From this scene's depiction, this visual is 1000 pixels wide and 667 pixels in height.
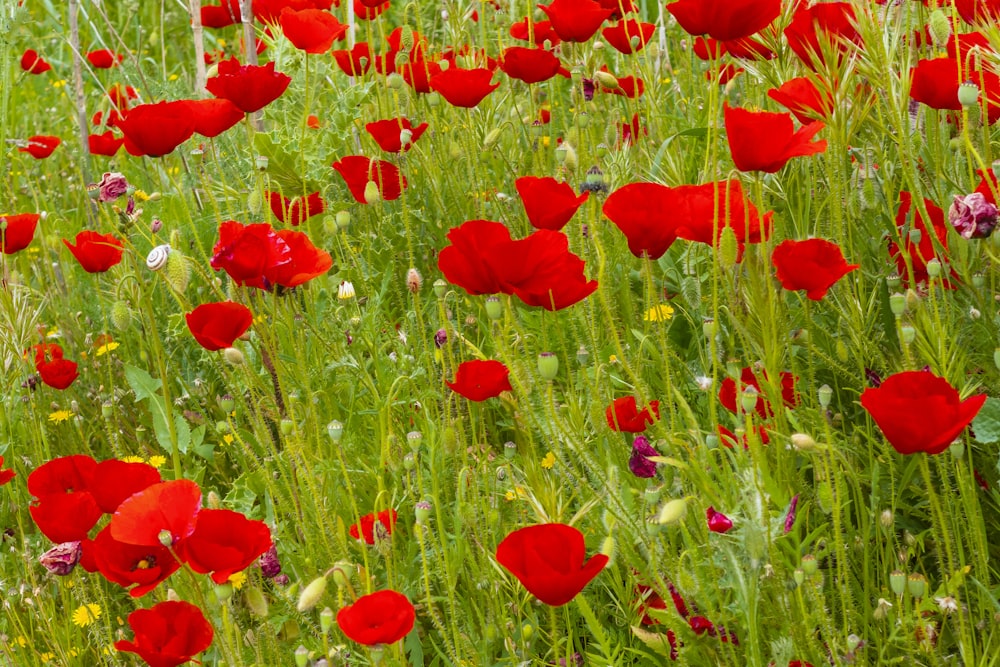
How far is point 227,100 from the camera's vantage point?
222 cm

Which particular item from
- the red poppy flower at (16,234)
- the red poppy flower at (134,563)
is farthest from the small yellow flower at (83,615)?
the red poppy flower at (16,234)

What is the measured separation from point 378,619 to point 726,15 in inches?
37.3

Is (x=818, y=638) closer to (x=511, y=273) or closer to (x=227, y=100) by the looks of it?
(x=511, y=273)

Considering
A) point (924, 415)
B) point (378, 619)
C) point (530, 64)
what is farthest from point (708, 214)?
point (530, 64)

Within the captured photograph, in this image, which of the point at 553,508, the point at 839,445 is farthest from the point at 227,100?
the point at 839,445

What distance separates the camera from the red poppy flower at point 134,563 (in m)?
1.30

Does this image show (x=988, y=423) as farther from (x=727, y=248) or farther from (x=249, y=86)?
(x=249, y=86)

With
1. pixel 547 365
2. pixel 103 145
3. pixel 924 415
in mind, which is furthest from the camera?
pixel 103 145

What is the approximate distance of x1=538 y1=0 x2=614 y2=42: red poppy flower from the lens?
7.80ft

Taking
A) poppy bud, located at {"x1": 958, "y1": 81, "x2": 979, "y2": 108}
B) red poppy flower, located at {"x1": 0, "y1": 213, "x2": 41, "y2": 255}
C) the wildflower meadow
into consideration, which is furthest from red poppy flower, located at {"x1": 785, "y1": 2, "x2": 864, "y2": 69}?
red poppy flower, located at {"x1": 0, "y1": 213, "x2": 41, "y2": 255}

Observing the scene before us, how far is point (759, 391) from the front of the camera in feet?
5.66

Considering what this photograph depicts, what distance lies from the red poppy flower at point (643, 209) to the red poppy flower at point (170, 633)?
2.40ft

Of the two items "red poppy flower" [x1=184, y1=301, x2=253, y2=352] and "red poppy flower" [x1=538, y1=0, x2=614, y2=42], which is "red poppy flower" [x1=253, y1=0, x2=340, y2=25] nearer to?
"red poppy flower" [x1=538, y1=0, x2=614, y2=42]

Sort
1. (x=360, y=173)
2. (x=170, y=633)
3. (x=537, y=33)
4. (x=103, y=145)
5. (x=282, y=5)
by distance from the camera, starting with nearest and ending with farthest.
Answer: (x=170, y=633)
(x=360, y=173)
(x=282, y=5)
(x=537, y=33)
(x=103, y=145)
